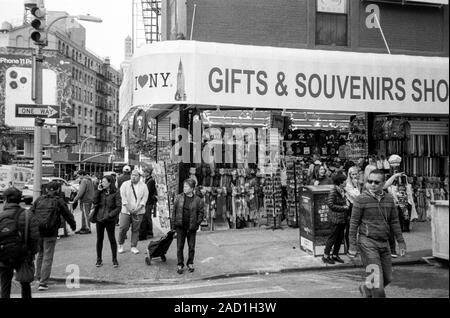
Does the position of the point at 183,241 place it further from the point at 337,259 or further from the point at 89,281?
the point at 337,259

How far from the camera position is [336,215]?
8.88 meters

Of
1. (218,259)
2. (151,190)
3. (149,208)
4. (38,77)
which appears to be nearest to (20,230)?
(218,259)

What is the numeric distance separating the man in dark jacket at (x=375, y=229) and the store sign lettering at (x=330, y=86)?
21.2ft

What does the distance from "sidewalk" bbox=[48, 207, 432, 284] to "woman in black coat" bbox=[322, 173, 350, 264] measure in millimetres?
255

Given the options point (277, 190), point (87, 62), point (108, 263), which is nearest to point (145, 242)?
point (108, 263)

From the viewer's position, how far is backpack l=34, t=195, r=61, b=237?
7.93 metres

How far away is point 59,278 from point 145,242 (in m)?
3.13

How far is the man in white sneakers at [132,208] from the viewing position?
10273mm

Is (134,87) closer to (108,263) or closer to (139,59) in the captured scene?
(139,59)

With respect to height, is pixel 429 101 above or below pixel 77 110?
below

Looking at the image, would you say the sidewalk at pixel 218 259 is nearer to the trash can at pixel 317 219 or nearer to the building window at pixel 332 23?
the trash can at pixel 317 219

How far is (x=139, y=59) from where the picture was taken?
12008 millimetres

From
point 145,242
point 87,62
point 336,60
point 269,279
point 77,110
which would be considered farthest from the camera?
point 87,62

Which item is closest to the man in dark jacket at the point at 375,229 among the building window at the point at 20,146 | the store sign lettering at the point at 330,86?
the store sign lettering at the point at 330,86
